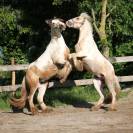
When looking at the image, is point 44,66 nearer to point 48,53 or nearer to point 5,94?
point 48,53

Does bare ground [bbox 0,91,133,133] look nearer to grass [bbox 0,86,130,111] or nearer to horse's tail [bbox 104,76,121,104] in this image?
horse's tail [bbox 104,76,121,104]

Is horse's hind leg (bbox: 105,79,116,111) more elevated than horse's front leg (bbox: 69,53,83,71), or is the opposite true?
horse's front leg (bbox: 69,53,83,71)

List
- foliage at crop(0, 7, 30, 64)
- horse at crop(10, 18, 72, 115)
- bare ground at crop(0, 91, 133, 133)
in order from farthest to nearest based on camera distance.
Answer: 1. foliage at crop(0, 7, 30, 64)
2. horse at crop(10, 18, 72, 115)
3. bare ground at crop(0, 91, 133, 133)

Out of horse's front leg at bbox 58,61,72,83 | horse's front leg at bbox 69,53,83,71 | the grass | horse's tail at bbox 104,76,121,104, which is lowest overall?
the grass

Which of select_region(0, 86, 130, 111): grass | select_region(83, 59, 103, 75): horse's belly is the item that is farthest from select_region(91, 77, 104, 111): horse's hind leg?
select_region(0, 86, 130, 111): grass

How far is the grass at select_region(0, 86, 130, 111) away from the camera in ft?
42.1

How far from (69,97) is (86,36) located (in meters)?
2.66

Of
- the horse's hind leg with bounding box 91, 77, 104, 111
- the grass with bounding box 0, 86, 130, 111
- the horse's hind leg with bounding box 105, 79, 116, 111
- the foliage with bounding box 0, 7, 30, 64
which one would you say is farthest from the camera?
the foliage with bounding box 0, 7, 30, 64

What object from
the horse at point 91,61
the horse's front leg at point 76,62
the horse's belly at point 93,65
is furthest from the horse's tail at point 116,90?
the horse's front leg at point 76,62

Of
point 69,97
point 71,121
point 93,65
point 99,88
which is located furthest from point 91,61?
point 69,97

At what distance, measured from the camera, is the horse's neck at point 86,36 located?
1131cm

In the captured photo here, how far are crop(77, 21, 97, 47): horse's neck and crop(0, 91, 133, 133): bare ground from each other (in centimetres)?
137

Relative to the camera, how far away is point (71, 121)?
33.0 feet

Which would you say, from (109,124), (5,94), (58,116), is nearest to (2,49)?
(5,94)
